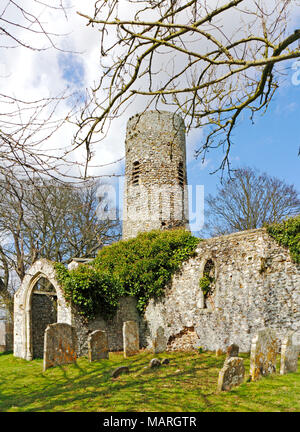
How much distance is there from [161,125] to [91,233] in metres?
8.20

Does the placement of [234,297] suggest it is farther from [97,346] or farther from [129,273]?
[129,273]

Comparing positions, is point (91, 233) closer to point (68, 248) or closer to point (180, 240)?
point (68, 248)

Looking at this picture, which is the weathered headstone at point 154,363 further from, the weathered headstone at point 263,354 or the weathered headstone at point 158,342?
the weathered headstone at point 263,354

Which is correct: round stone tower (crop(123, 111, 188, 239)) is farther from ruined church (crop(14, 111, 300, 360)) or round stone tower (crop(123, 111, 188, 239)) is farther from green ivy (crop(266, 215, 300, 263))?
green ivy (crop(266, 215, 300, 263))

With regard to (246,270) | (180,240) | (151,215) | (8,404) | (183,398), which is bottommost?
(8,404)

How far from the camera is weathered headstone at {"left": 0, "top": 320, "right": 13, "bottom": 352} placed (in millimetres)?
16391

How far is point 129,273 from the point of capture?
14.3m

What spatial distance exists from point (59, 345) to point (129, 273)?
16.3 ft

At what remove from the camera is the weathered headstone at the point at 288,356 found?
7078 mm

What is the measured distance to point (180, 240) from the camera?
44.9 ft

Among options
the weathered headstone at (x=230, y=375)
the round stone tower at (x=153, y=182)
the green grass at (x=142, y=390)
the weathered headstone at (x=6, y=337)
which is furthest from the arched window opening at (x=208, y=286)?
the weathered headstone at (x=6, y=337)

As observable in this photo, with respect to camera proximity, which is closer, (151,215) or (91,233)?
(151,215)
